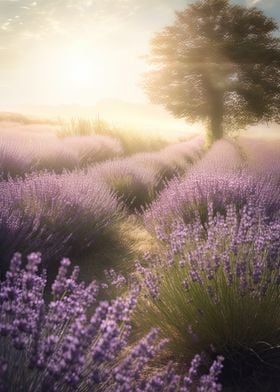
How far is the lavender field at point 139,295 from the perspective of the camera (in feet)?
4.43

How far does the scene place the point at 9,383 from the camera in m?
1.42

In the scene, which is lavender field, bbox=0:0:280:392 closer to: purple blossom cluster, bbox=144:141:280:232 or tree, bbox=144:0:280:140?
purple blossom cluster, bbox=144:141:280:232

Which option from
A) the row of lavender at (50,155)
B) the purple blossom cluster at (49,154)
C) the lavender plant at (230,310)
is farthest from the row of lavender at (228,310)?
the purple blossom cluster at (49,154)

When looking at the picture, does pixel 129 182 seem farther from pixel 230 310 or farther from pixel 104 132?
pixel 104 132

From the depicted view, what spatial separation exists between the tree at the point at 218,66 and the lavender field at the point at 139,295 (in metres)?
10.3

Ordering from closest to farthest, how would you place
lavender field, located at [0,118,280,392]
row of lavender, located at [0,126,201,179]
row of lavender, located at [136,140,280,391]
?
lavender field, located at [0,118,280,392] → row of lavender, located at [136,140,280,391] → row of lavender, located at [0,126,201,179]

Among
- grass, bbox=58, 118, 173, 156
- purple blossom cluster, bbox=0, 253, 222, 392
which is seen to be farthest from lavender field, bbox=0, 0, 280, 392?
grass, bbox=58, 118, 173, 156

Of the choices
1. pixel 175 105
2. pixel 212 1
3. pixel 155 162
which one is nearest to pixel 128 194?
pixel 155 162

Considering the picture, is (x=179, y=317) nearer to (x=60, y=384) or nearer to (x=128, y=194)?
(x=60, y=384)

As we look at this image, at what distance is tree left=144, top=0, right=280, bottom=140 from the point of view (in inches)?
566

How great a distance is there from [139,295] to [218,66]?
13122mm

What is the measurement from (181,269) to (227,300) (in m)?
0.39

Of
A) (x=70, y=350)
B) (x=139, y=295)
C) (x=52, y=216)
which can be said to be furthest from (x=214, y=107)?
(x=70, y=350)

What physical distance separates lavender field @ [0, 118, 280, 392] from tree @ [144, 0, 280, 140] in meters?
10.3
